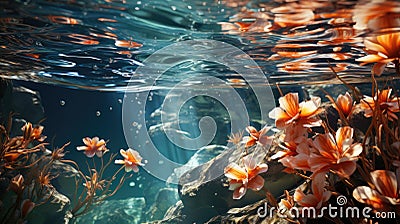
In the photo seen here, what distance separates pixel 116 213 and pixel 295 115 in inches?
485

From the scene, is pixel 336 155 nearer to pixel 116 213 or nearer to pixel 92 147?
pixel 92 147

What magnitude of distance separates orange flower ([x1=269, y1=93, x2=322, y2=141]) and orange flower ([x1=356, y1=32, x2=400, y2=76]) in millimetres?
621

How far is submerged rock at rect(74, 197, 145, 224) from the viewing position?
12.1 meters

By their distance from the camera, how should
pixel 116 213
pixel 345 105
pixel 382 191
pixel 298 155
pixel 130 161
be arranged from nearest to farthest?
pixel 382 191, pixel 298 155, pixel 345 105, pixel 130 161, pixel 116 213

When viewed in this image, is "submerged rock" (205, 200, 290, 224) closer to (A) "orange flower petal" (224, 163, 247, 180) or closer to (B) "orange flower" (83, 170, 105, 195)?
(A) "orange flower petal" (224, 163, 247, 180)

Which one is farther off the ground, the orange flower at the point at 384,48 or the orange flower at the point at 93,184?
the orange flower at the point at 384,48

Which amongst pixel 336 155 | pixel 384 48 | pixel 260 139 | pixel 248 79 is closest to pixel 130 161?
pixel 260 139

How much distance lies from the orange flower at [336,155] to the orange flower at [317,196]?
159 millimetres

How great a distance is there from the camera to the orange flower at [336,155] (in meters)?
2.02

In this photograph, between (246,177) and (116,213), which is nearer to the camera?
(246,177)

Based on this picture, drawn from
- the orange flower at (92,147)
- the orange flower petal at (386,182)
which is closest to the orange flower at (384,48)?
the orange flower petal at (386,182)

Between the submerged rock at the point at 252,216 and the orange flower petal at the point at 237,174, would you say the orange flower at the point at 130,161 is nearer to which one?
the submerged rock at the point at 252,216

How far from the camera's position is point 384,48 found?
7.47 ft

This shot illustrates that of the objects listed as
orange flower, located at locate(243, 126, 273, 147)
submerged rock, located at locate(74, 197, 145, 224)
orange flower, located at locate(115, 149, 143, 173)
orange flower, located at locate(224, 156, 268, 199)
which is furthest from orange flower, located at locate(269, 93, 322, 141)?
submerged rock, located at locate(74, 197, 145, 224)
